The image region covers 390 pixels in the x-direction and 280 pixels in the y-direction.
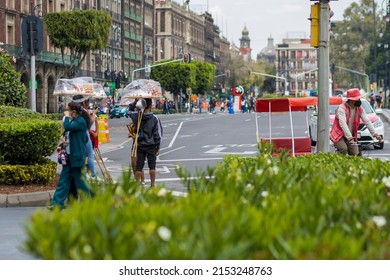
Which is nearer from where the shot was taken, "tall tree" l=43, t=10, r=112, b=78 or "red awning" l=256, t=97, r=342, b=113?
"red awning" l=256, t=97, r=342, b=113

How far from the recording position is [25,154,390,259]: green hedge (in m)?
4.11

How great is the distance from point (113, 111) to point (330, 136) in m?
67.0

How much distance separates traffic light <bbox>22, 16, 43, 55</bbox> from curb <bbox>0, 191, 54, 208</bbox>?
8.27m

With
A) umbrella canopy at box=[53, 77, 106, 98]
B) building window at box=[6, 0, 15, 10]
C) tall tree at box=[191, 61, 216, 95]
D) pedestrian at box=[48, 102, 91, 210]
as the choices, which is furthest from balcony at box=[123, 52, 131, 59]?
pedestrian at box=[48, 102, 91, 210]

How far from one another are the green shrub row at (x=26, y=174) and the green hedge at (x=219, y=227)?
33.6 feet

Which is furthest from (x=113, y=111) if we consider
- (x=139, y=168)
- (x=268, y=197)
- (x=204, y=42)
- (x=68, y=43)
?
(x=204, y=42)

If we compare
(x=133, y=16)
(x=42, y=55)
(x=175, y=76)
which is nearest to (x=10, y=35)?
(x=42, y=55)

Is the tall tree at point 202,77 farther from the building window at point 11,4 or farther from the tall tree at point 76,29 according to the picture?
the building window at point 11,4

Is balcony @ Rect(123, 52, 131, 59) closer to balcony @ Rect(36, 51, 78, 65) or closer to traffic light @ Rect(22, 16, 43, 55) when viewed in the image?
balcony @ Rect(36, 51, 78, 65)

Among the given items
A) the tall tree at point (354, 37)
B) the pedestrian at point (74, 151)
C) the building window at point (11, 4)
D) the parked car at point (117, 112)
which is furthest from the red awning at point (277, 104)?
the tall tree at point (354, 37)

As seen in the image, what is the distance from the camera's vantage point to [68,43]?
233 ft

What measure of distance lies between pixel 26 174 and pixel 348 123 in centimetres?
503

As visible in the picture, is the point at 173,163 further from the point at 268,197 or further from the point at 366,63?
the point at 366,63

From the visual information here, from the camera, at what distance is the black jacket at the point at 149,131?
16.7 meters
